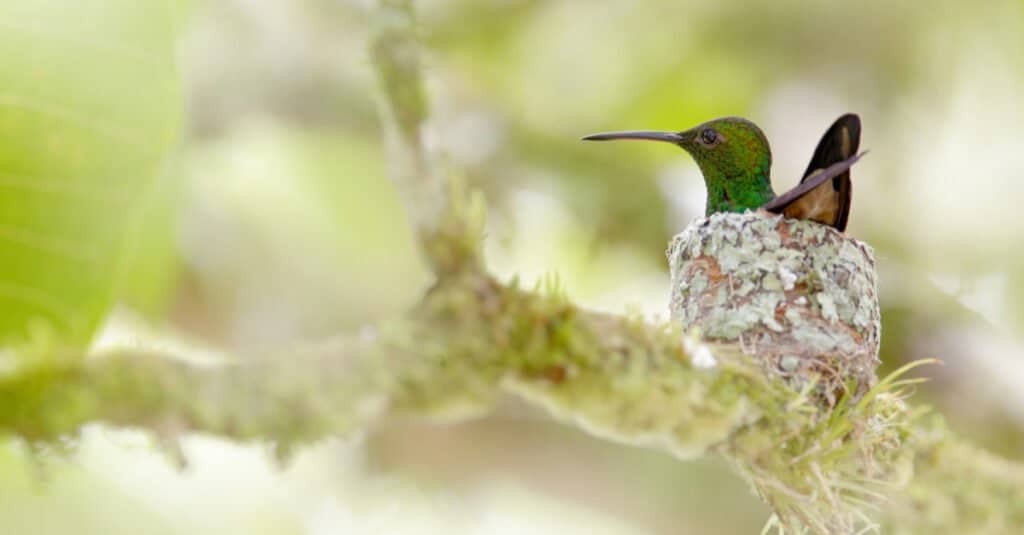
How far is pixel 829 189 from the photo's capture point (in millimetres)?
3555

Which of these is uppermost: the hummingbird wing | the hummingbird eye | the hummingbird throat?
the hummingbird eye

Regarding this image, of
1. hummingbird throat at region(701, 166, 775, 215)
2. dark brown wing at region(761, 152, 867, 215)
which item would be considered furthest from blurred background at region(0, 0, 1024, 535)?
dark brown wing at region(761, 152, 867, 215)

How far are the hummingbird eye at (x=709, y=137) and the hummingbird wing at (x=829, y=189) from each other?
1.30 feet

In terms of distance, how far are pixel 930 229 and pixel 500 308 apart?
614cm

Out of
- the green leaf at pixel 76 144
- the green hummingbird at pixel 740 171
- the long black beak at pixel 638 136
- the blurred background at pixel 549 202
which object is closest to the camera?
the green leaf at pixel 76 144

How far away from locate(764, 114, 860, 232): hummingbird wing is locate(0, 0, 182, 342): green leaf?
2.37m

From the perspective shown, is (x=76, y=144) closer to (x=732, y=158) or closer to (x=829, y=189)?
(x=829, y=189)

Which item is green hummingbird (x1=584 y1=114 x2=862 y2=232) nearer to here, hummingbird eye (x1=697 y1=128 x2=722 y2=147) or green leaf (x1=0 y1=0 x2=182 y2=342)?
hummingbird eye (x1=697 y1=128 x2=722 y2=147)

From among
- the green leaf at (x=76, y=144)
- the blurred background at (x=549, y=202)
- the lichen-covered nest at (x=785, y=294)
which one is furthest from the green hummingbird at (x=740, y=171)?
the green leaf at (x=76, y=144)

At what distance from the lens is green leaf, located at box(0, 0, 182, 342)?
1036 millimetres

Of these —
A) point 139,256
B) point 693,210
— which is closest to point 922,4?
point 693,210

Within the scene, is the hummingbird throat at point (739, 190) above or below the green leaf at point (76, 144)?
above

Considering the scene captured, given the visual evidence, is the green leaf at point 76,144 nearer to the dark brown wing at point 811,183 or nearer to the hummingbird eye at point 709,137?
the dark brown wing at point 811,183

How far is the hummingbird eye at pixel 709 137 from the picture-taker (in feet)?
13.1
